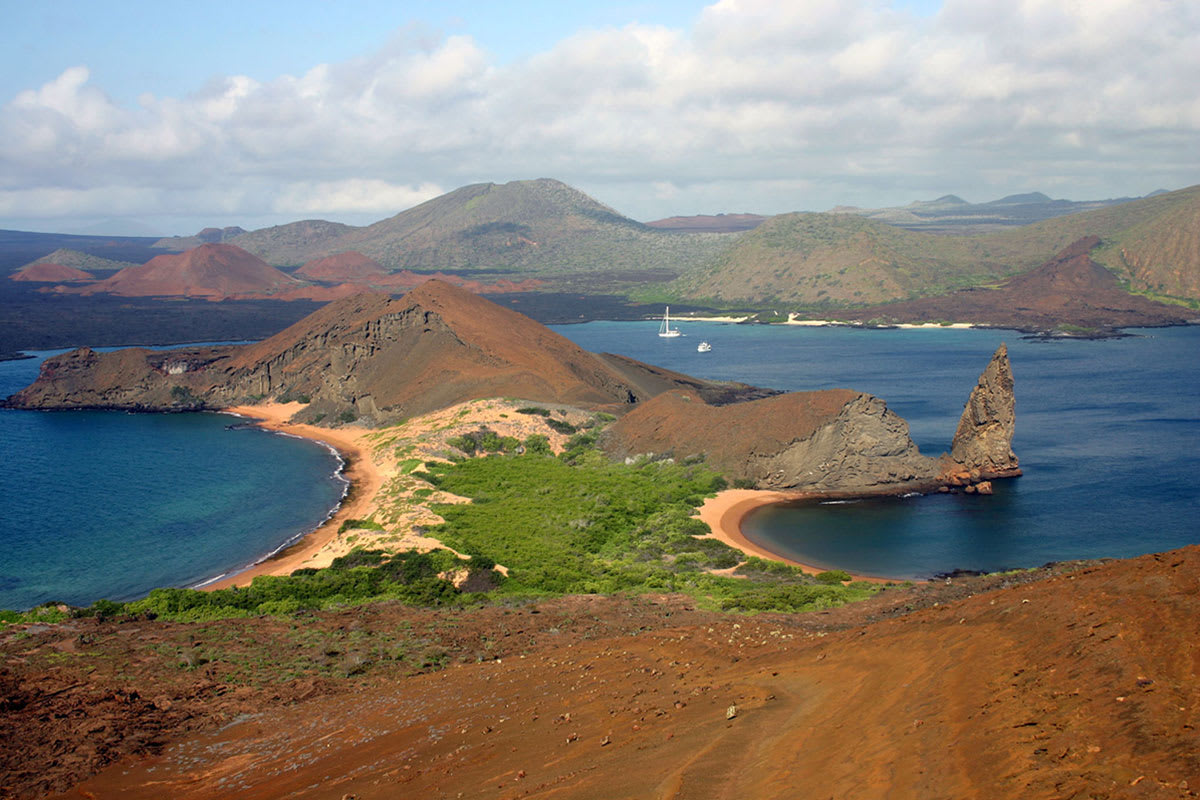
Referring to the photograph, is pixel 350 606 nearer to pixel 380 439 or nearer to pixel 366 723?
pixel 366 723

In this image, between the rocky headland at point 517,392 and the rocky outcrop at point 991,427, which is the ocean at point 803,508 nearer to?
the rocky outcrop at point 991,427

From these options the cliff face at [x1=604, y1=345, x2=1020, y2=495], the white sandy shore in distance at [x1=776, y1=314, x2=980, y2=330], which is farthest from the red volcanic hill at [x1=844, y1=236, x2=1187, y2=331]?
the cliff face at [x1=604, y1=345, x2=1020, y2=495]

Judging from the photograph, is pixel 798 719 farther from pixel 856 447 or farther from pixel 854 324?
pixel 854 324

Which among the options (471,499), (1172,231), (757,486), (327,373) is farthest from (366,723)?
(1172,231)

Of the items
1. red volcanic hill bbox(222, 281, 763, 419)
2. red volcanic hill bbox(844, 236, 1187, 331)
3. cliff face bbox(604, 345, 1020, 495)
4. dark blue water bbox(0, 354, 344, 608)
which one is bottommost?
dark blue water bbox(0, 354, 344, 608)

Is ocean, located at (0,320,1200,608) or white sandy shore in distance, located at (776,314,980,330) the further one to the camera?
white sandy shore in distance, located at (776,314,980,330)

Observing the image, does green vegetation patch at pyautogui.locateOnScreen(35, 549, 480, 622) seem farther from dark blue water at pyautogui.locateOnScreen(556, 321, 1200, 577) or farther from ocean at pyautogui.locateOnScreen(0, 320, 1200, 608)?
dark blue water at pyautogui.locateOnScreen(556, 321, 1200, 577)
